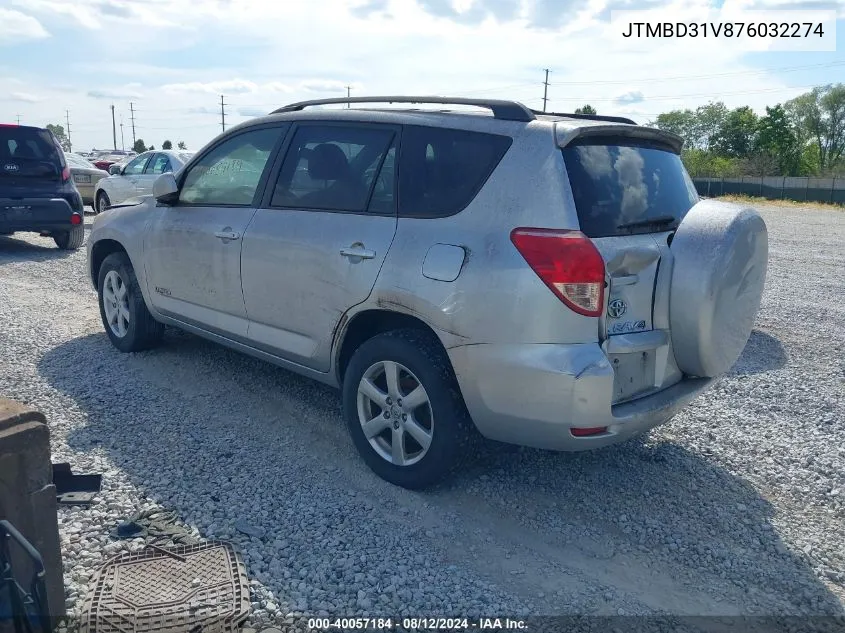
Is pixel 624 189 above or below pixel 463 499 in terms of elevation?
above

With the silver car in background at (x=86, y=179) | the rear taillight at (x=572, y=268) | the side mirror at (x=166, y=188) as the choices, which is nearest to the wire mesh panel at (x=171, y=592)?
the rear taillight at (x=572, y=268)

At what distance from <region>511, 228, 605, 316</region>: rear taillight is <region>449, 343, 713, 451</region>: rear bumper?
21 cm

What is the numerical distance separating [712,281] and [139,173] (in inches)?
523

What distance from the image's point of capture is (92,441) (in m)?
4.23

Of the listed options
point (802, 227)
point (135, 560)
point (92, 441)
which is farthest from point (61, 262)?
point (802, 227)

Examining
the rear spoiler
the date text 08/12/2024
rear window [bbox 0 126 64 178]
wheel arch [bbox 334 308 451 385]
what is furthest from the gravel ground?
rear window [bbox 0 126 64 178]

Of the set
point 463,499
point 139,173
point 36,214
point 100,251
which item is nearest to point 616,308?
point 463,499

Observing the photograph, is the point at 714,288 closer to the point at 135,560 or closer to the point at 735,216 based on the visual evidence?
the point at 735,216

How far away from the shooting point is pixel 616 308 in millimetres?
3336

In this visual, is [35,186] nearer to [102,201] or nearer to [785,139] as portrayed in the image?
[102,201]

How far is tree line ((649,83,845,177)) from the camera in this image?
7094 centimetres

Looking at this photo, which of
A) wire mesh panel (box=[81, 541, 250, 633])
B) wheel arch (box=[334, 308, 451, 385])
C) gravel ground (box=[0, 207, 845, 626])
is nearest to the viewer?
wire mesh panel (box=[81, 541, 250, 633])

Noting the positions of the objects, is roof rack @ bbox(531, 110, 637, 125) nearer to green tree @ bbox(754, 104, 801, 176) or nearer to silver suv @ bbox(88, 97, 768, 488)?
silver suv @ bbox(88, 97, 768, 488)

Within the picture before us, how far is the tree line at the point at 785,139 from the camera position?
70.9 metres
